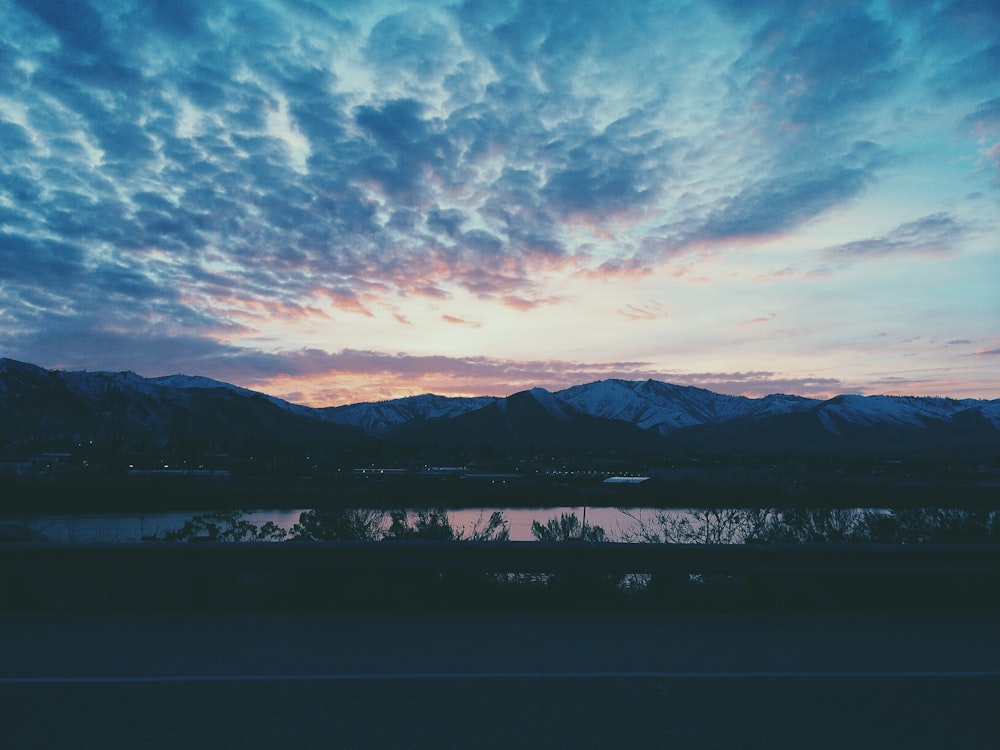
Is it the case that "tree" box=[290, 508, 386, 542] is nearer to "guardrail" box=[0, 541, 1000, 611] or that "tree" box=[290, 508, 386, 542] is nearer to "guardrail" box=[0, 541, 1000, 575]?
"guardrail" box=[0, 541, 1000, 611]

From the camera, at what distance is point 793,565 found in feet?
26.5

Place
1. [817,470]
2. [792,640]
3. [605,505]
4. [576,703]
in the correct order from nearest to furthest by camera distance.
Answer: [576,703], [792,640], [605,505], [817,470]

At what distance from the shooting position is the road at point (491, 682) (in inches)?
174

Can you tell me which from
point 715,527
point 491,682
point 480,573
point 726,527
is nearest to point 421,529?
point 480,573

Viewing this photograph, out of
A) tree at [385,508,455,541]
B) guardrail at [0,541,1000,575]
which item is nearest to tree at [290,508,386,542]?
tree at [385,508,455,541]

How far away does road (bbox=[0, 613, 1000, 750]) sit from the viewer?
4.43 m

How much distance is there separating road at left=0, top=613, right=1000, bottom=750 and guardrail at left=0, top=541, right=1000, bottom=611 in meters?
0.55

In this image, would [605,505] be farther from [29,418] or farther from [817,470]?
[29,418]

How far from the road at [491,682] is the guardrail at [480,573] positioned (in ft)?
1.81

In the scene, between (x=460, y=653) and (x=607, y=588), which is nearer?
(x=460, y=653)

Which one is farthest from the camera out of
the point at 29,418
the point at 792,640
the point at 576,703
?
the point at 29,418

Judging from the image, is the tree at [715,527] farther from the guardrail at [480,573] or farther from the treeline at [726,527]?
the guardrail at [480,573]

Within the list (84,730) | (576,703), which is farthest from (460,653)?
(84,730)

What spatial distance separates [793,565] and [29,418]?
215598 millimetres
